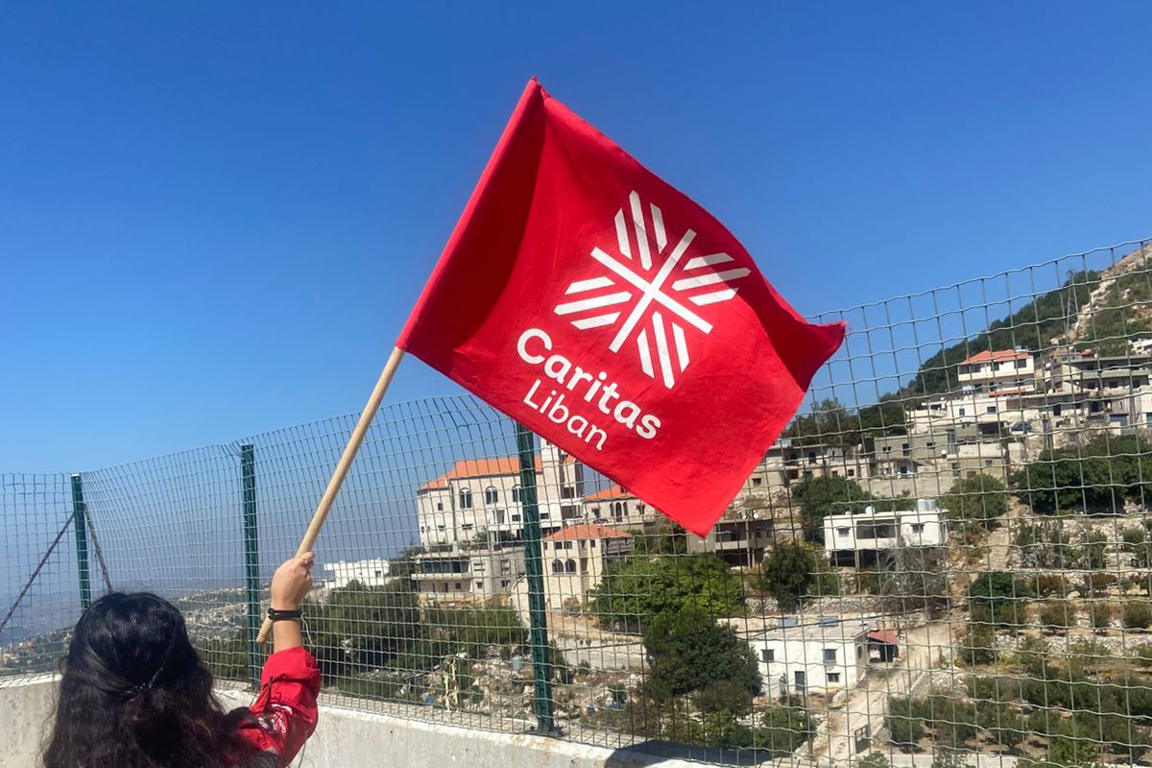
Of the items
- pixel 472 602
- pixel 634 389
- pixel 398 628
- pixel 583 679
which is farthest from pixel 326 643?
pixel 634 389

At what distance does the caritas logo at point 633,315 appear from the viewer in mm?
3604

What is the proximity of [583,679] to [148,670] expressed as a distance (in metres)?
2.79

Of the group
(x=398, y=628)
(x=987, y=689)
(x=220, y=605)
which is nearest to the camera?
(x=987, y=689)

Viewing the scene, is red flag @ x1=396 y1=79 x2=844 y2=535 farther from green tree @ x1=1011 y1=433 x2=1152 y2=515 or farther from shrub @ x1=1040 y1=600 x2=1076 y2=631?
shrub @ x1=1040 y1=600 x2=1076 y2=631

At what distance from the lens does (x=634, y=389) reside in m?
3.63

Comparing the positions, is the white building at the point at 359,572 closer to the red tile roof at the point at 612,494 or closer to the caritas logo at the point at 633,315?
the red tile roof at the point at 612,494

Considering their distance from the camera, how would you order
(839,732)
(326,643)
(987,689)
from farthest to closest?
(326,643) < (839,732) < (987,689)

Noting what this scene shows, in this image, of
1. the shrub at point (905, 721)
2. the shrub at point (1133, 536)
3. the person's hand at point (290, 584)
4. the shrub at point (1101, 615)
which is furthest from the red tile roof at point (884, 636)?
the person's hand at point (290, 584)

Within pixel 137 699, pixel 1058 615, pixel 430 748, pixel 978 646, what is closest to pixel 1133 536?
pixel 1058 615

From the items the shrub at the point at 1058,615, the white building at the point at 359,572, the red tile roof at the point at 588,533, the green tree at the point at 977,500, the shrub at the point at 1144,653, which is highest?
the green tree at the point at 977,500

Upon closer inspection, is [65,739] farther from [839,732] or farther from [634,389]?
[839,732]

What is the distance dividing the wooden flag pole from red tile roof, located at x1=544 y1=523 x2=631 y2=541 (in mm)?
1258

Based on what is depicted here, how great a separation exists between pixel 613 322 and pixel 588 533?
110cm

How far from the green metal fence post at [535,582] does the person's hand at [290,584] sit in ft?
6.51
